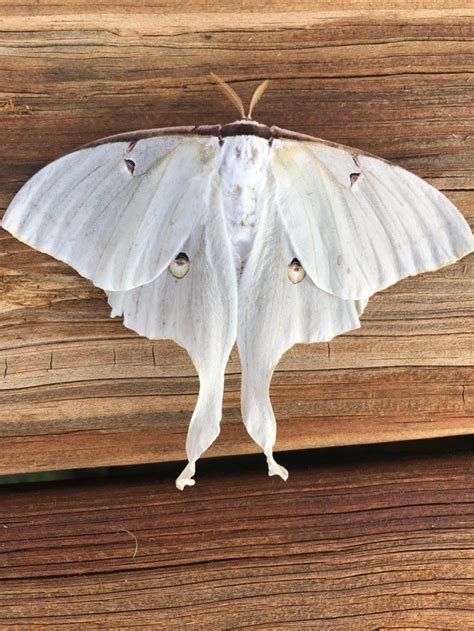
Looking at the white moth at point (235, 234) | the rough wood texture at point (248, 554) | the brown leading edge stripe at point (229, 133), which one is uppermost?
the brown leading edge stripe at point (229, 133)

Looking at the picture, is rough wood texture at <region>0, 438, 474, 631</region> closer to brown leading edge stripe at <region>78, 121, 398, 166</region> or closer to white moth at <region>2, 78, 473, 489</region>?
white moth at <region>2, 78, 473, 489</region>

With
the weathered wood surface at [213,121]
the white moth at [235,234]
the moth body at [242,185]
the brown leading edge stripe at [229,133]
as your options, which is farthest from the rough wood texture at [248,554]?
the brown leading edge stripe at [229,133]

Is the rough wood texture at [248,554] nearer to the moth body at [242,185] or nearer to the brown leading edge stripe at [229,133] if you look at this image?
the moth body at [242,185]

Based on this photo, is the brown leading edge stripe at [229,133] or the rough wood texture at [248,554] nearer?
the brown leading edge stripe at [229,133]

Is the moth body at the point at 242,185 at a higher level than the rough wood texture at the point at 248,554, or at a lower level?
higher

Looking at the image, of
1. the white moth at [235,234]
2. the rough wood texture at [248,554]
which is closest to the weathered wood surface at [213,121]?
the rough wood texture at [248,554]

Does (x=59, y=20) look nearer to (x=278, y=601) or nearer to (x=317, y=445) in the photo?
(x=317, y=445)

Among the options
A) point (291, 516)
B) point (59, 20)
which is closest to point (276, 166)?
point (59, 20)
